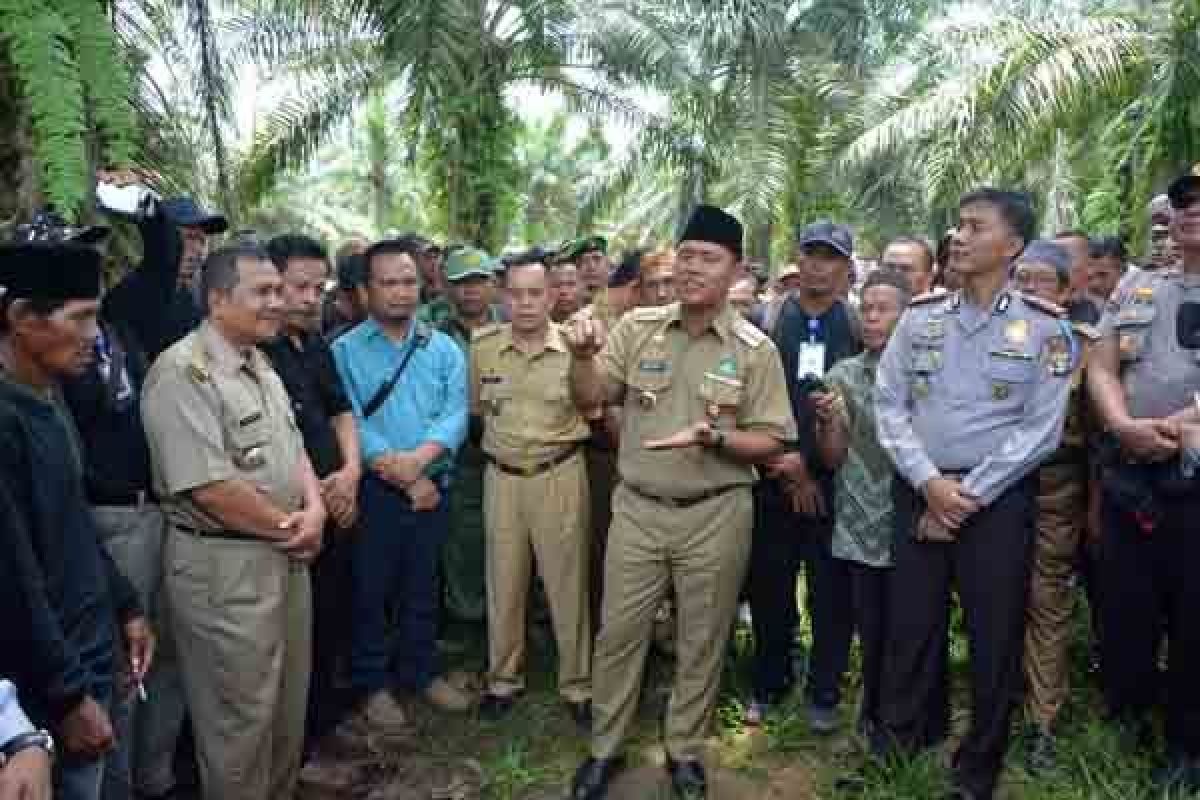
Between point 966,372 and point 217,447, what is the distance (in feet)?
7.96

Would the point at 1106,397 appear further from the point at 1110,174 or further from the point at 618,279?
the point at 1110,174

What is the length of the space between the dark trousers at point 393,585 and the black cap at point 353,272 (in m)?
0.94

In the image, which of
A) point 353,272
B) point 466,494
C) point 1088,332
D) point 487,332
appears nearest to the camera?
point 1088,332

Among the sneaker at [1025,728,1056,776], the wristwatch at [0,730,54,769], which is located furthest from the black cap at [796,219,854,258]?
the wristwatch at [0,730,54,769]

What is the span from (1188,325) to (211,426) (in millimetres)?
3227

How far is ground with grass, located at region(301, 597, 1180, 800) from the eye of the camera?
10.7ft

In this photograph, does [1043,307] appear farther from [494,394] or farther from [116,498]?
[116,498]

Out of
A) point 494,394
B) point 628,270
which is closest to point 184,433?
point 494,394

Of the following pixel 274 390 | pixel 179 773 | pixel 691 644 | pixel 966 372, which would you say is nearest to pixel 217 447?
pixel 274 390

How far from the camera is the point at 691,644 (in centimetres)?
342

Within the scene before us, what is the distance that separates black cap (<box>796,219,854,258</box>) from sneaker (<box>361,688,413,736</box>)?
Answer: 2.69 meters

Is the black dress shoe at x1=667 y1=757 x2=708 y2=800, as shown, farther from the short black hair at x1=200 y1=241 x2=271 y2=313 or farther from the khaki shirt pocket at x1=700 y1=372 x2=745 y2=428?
the short black hair at x1=200 y1=241 x2=271 y2=313

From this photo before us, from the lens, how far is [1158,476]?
3.08 meters

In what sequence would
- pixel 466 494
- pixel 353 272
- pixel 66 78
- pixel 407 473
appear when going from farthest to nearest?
pixel 466 494 < pixel 353 272 < pixel 407 473 < pixel 66 78
